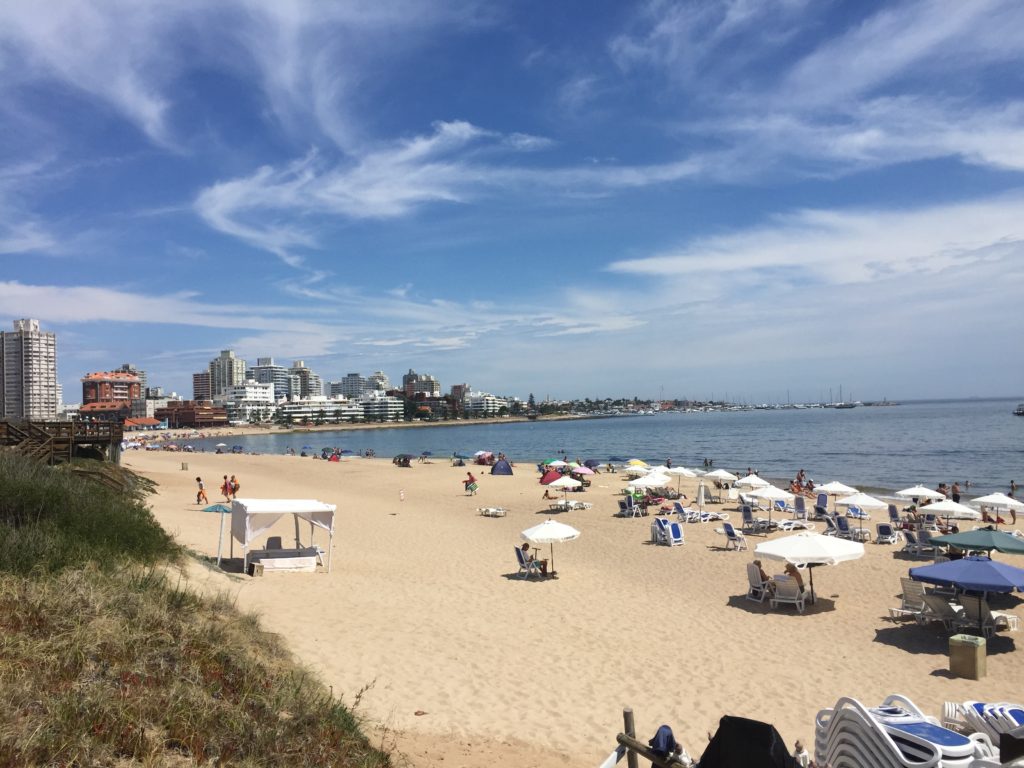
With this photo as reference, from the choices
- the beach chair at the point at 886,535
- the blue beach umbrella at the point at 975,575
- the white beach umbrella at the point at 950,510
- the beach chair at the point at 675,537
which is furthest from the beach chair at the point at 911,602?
the white beach umbrella at the point at 950,510

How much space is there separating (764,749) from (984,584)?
7688 mm

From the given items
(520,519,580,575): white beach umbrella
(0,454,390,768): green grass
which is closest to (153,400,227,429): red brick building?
(520,519,580,575): white beach umbrella

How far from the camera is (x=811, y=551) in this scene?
11219 millimetres

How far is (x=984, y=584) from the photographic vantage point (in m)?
9.36

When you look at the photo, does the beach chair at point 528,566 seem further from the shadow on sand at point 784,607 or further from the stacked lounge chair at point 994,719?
the stacked lounge chair at point 994,719

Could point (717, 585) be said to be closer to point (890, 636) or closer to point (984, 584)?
point (890, 636)

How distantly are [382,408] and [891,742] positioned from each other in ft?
633

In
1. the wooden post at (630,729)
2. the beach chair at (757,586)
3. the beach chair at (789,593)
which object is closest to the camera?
the wooden post at (630,729)

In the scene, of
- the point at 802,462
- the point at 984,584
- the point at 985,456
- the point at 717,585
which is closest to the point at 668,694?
the point at 984,584

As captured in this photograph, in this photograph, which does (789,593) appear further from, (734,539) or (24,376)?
(24,376)

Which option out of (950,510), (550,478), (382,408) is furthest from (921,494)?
(382,408)

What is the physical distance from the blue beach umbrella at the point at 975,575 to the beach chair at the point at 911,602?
47 centimetres

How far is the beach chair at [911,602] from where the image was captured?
10.3 m

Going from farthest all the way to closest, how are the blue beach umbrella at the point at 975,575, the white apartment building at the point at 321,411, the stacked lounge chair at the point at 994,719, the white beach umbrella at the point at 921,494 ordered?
the white apartment building at the point at 321,411
the white beach umbrella at the point at 921,494
the blue beach umbrella at the point at 975,575
the stacked lounge chair at the point at 994,719
